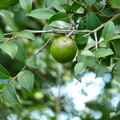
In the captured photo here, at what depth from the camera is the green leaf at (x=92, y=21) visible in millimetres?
950

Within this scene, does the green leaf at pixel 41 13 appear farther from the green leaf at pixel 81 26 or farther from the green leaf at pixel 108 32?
the green leaf at pixel 108 32

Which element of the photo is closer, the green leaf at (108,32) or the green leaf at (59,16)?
the green leaf at (108,32)

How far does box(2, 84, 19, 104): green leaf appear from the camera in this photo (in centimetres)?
86

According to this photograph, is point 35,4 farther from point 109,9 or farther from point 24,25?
point 109,9

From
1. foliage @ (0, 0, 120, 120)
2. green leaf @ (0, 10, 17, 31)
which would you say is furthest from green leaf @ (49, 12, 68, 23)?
green leaf @ (0, 10, 17, 31)

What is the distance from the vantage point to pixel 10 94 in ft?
2.84

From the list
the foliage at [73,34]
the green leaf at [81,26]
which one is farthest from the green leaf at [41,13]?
the green leaf at [81,26]

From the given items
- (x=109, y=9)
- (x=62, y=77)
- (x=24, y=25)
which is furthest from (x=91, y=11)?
(x=24, y=25)

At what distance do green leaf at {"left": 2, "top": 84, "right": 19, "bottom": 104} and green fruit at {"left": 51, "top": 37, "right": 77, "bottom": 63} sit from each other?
0.52ft

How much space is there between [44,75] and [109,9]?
1.46 m

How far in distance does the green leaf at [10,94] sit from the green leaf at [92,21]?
0.93ft

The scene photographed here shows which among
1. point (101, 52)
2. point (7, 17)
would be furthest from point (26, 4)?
point (101, 52)

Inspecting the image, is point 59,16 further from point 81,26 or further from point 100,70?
point 100,70

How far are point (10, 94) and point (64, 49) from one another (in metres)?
0.19
